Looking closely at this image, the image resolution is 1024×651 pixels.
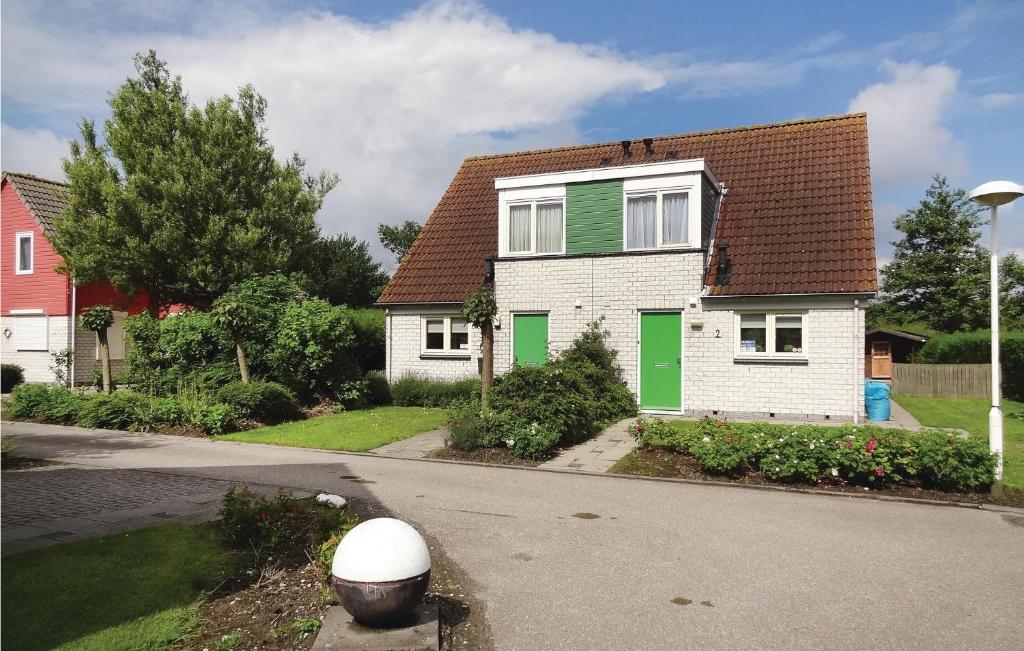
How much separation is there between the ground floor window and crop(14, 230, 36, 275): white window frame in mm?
17474

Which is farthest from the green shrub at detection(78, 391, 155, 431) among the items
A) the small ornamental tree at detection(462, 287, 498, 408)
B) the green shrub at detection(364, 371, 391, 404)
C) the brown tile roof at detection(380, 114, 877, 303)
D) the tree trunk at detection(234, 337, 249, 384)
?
the small ornamental tree at detection(462, 287, 498, 408)

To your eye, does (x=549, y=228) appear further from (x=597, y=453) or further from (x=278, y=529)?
(x=278, y=529)

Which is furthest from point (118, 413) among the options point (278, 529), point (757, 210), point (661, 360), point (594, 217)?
point (757, 210)

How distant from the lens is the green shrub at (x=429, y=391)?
64.7 ft

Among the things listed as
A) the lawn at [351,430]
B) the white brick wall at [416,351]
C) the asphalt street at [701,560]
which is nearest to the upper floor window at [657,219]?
the white brick wall at [416,351]

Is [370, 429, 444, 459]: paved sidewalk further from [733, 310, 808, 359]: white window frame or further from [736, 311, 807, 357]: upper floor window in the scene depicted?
[736, 311, 807, 357]: upper floor window

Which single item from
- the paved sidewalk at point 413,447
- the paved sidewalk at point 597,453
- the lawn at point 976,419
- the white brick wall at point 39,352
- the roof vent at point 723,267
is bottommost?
the paved sidewalk at point 413,447

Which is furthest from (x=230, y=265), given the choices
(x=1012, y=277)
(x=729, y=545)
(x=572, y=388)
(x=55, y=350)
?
(x=1012, y=277)

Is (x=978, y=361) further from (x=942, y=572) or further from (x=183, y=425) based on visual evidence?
(x=183, y=425)

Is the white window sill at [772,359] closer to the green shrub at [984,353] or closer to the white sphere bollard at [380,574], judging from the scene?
the green shrub at [984,353]

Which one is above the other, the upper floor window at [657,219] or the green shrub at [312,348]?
the upper floor window at [657,219]

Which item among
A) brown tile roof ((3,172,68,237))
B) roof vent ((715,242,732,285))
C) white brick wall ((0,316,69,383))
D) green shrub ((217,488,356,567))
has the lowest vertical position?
green shrub ((217,488,356,567))

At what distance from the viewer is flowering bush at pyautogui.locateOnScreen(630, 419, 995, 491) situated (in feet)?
30.6

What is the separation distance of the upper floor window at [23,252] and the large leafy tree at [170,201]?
4.53m
